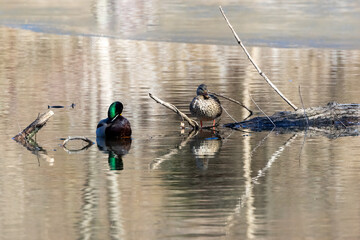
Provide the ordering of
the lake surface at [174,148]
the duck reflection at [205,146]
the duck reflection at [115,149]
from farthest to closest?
the duck reflection at [205,146]
the duck reflection at [115,149]
the lake surface at [174,148]

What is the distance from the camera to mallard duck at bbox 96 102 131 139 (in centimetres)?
1182

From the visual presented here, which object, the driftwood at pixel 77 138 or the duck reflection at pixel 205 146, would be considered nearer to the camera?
the duck reflection at pixel 205 146

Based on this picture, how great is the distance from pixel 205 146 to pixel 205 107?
4.99 feet

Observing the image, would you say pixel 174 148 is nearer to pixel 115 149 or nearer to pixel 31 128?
pixel 115 149

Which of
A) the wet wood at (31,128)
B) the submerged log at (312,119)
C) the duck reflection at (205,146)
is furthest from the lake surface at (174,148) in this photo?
the submerged log at (312,119)

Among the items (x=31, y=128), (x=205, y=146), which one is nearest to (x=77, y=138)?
(x=31, y=128)

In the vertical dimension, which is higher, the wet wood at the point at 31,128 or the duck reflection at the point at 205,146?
the wet wood at the point at 31,128

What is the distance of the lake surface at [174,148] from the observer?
24.5ft

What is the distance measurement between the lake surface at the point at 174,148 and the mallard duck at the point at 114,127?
0.23m

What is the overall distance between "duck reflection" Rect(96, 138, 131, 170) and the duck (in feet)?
4.55

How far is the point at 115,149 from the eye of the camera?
1118 cm

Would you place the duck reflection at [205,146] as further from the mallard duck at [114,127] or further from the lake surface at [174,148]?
the mallard duck at [114,127]

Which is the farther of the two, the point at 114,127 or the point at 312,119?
the point at 312,119

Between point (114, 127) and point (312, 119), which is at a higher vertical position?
point (114, 127)
